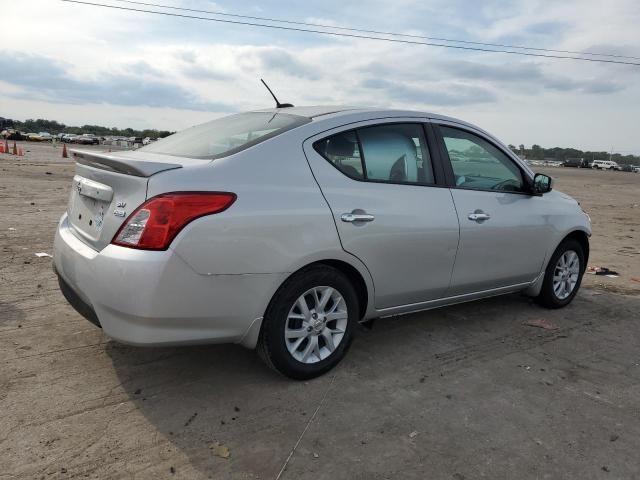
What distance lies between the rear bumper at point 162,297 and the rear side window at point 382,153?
910 millimetres

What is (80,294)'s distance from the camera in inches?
121

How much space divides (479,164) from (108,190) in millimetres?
2833

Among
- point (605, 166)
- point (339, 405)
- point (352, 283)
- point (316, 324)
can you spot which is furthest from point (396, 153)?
point (605, 166)

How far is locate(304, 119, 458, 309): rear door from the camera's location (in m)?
3.38

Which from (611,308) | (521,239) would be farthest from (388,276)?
(611,308)

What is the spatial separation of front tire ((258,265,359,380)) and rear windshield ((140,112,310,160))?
2.88ft

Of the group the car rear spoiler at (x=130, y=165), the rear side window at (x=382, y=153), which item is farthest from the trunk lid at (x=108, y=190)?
the rear side window at (x=382, y=153)

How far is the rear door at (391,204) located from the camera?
3.38 metres

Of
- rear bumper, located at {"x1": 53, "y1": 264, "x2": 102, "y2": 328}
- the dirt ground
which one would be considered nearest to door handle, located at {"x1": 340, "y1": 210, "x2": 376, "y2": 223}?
the dirt ground

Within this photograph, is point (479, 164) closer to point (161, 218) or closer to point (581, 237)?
point (581, 237)

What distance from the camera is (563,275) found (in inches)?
203

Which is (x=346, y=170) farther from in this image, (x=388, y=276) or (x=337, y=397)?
(x=337, y=397)

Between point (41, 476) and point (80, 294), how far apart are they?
1.02 metres

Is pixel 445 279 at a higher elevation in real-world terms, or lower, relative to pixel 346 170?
lower
